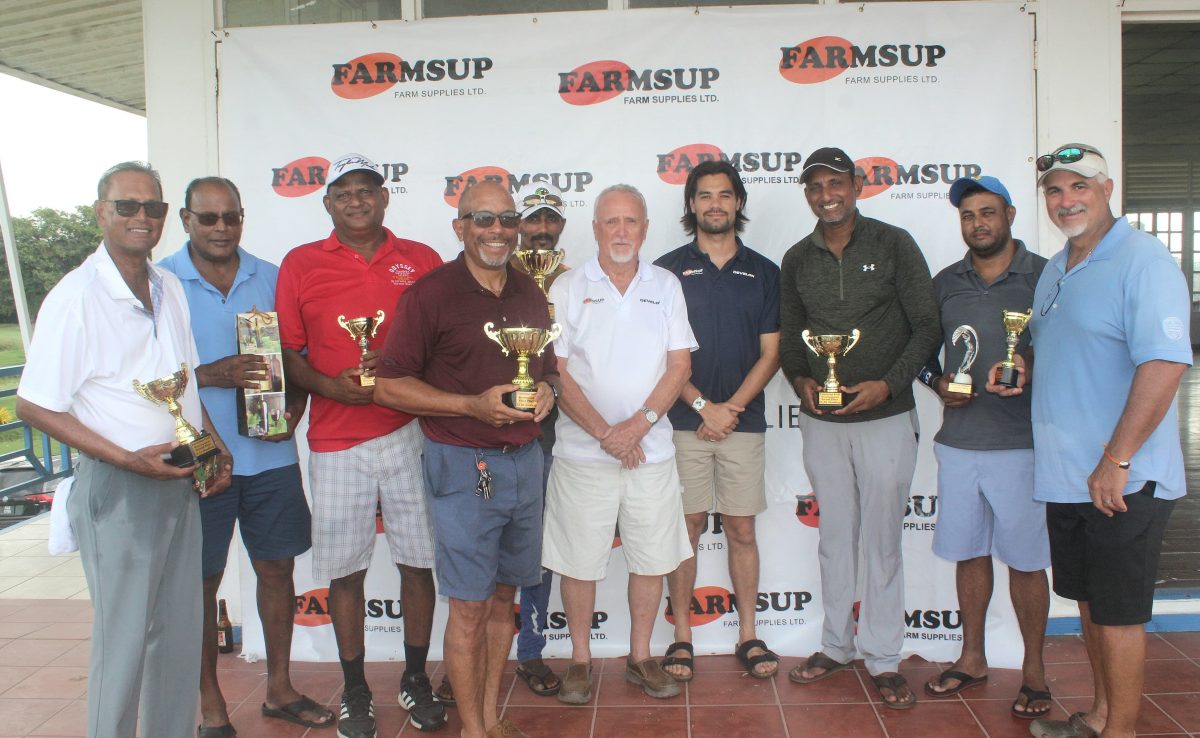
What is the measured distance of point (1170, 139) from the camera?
17234 mm

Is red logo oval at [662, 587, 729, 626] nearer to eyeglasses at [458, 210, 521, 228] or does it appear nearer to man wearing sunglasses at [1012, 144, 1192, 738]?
man wearing sunglasses at [1012, 144, 1192, 738]

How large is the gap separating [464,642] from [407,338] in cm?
104

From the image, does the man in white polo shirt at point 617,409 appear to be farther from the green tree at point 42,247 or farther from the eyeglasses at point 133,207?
the green tree at point 42,247

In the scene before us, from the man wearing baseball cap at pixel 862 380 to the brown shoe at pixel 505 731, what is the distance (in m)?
1.26

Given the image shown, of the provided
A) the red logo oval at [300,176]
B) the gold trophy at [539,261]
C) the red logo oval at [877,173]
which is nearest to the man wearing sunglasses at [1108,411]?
the red logo oval at [877,173]

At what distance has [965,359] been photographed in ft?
10.4

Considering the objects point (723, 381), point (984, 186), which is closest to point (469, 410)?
point (723, 381)

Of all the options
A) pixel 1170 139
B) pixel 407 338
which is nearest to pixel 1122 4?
pixel 407 338

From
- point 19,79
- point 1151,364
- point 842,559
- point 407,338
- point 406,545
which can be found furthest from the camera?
point 19,79

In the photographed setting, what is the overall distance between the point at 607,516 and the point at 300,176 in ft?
7.50

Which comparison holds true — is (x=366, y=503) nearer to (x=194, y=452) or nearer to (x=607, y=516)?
(x=194, y=452)

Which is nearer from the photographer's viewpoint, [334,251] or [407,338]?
[407,338]

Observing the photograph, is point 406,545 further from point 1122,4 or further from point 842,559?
point 1122,4

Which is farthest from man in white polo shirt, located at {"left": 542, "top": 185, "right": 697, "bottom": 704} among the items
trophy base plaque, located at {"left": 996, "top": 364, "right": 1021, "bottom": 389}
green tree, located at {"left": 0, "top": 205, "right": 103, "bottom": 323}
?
green tree, located at {"left": 0, "top": 205, "right": 103, "bottom": 323}
